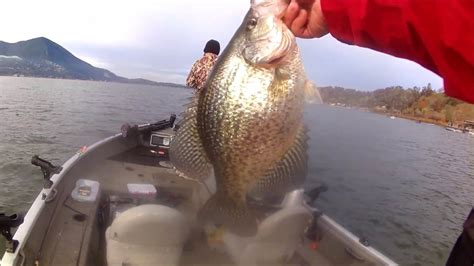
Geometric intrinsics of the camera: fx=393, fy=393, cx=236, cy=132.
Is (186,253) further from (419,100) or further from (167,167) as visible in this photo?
(419,100)

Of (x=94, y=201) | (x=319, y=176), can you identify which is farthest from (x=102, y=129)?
(x=94, y=201)

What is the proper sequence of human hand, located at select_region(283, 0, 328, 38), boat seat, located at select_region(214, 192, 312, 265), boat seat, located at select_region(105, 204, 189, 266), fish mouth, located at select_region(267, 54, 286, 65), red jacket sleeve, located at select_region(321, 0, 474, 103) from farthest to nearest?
boat seat, located at select_region(214, 192, 312, 265) < boat seat, located at select_region(105, 204, 189, 266) < fish mouth, located at select_region(267, 54, 286, 65) < human hand, located at select_region(283, 0, 328, 38) < red jacket sleeve, located at select_region(321, 0, 474, 103)

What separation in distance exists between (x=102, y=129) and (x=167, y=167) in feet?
63.1

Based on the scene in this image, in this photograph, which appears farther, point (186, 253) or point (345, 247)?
point (345, 247)

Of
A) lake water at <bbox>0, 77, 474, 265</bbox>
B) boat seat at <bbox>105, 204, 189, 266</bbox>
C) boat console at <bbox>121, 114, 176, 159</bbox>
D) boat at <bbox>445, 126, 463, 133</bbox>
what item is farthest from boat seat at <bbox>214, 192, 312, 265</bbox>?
A: boat at <bbox>445, 126, 463, 133</bbox>

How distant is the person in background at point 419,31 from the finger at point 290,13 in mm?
368

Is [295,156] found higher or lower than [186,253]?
higher

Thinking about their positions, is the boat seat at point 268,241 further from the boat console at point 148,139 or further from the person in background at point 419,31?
the boat console at point 148,139

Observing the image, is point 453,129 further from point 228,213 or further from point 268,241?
point 228,213

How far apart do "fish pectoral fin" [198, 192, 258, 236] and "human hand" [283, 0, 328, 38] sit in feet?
3.51

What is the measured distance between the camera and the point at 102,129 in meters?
25.8

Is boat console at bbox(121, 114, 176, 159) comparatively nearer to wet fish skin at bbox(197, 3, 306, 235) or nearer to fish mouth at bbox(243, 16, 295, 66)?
wet fish skin at bbox(197, 3, 306, 235)

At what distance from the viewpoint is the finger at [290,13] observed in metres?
2.05

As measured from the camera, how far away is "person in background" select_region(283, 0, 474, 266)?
48.3 inches
